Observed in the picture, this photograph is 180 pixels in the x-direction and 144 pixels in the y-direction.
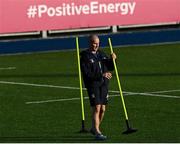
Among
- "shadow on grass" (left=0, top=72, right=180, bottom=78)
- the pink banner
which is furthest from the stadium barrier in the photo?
"shadow on grass" (left=0, top=72, right=180, bottom=78)

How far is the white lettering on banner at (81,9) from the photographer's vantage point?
105 feet

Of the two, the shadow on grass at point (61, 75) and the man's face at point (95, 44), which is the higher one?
the shadow on grass at point (61, 75)

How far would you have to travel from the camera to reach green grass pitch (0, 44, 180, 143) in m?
16.8

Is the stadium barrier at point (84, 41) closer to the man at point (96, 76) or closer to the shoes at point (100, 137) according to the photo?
the man at point (96, 76)

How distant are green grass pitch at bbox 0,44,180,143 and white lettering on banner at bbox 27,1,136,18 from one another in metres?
1.40

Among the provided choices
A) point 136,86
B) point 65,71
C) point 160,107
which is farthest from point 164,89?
point 65,71

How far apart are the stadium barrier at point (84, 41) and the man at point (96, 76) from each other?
623 inches

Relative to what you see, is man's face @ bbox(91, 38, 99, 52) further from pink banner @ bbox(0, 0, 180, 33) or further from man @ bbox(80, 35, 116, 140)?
pink banner @ bbox(0, 0, 180, 33)

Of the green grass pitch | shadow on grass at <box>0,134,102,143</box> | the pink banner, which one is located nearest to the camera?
shadow on grass at <box>0,134,102,143</box>

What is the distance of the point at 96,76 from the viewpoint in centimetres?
1609

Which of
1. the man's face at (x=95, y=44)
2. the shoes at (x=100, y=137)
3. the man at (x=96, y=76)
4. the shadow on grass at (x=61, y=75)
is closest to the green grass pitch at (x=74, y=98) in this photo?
the shadow on grass at (x=61, y=75)

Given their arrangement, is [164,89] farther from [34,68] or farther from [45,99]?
[34,68]

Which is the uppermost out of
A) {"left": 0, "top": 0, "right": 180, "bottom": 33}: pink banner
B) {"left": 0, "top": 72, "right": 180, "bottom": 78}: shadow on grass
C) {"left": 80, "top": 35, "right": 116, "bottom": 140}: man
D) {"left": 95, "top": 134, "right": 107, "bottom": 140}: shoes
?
{"left": 0, "top": 0, "right": 180, "bottom": 33}: pink banner

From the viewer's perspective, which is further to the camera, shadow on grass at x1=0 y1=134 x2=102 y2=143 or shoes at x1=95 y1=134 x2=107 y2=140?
shoes at x1=95 y1=134 x2=107 y2=140
